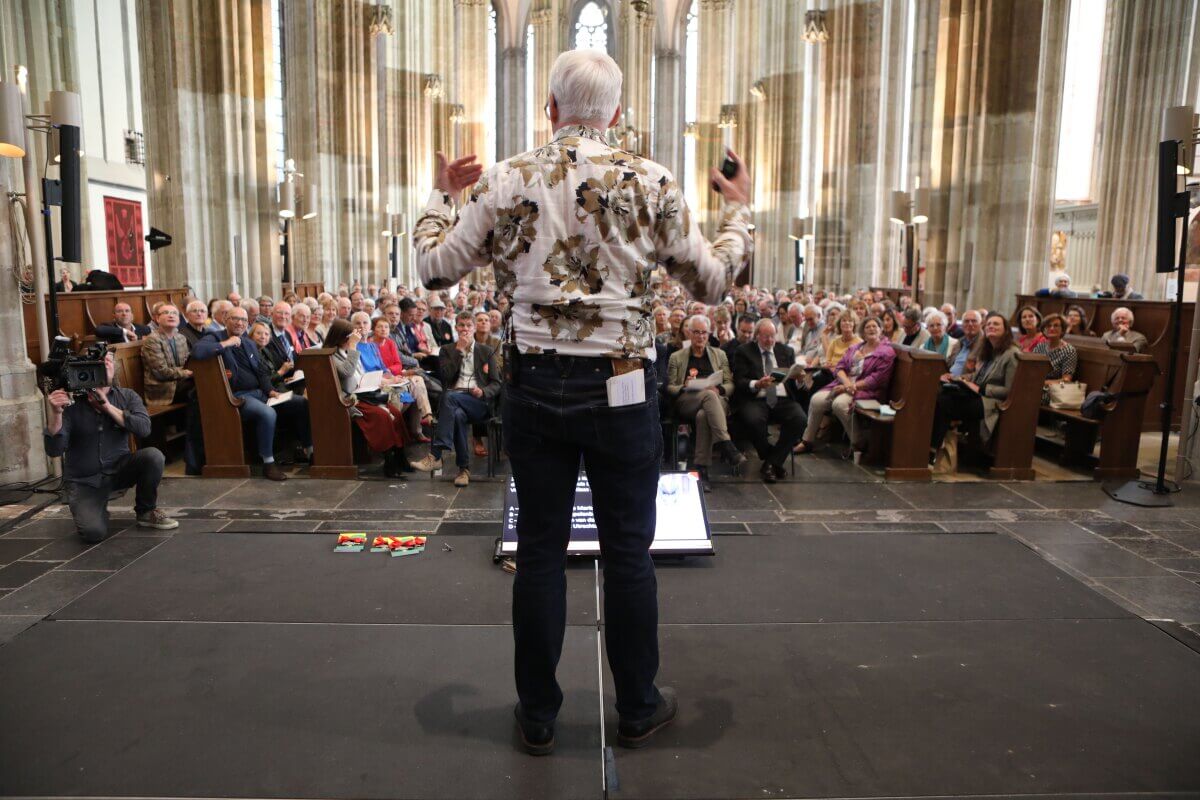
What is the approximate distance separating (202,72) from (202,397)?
8507mm

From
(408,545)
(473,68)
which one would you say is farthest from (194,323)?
(473,68)

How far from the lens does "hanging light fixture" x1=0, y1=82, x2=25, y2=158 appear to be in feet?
20.2

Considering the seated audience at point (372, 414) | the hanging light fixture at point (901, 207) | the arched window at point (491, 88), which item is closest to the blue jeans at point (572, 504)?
the seated audience at point (372, 414)

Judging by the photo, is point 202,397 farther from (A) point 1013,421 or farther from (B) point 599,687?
(A) point 1013,421

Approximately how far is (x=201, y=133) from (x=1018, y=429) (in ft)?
39.5

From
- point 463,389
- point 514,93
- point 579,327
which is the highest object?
point 514,93

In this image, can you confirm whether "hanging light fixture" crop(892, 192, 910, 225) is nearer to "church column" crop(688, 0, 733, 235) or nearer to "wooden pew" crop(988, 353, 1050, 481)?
"wooden pew" crop(988, 353, 1050, 481)

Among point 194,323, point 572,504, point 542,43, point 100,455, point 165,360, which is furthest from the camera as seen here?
point 542,43

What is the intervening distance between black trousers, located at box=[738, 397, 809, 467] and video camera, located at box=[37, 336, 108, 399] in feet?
15.3

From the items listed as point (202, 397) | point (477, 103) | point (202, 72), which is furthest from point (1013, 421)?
point (477, 103)

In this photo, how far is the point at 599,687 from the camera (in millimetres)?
2959

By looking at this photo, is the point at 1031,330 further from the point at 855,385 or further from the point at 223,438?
the point at 223,438

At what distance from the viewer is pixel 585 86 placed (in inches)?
94.2

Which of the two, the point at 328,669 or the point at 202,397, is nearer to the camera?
the point at 328,669
